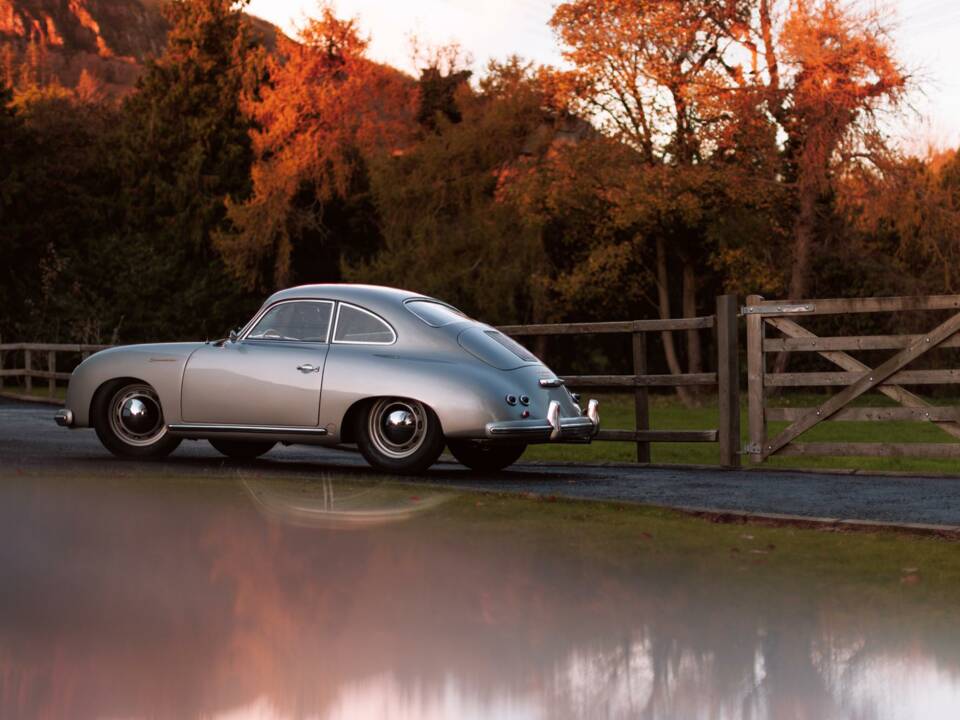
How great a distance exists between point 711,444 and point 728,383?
31.8ft

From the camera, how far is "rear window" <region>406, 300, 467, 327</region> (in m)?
13.0

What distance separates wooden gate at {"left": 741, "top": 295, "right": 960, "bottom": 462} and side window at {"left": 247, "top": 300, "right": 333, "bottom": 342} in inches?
157

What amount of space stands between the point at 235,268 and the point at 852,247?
21.7 meters

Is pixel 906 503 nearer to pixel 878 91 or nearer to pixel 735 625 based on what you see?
pixel 735 625

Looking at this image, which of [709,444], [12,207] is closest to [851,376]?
[709,444]

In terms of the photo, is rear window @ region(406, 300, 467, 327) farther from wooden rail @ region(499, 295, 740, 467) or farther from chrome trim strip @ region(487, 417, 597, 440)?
wooden rail @ region(499, 295, 740, 467)

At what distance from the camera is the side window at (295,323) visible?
13.2m

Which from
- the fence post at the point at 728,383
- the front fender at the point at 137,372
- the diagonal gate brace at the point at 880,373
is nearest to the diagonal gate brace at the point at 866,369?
the diagonal gate brace at the point at 880,373

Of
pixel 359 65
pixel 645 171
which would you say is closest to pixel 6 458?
pixel 645 171

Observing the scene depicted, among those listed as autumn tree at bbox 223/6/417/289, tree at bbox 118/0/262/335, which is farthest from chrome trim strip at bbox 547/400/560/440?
tree at bbox 118/0/262/335

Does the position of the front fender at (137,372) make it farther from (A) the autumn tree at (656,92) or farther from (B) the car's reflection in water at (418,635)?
(A) the autumn tree at (656,92)

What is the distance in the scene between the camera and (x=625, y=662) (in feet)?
19.0

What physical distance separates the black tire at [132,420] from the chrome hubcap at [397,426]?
229 cm

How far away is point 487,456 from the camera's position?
1413 cm
